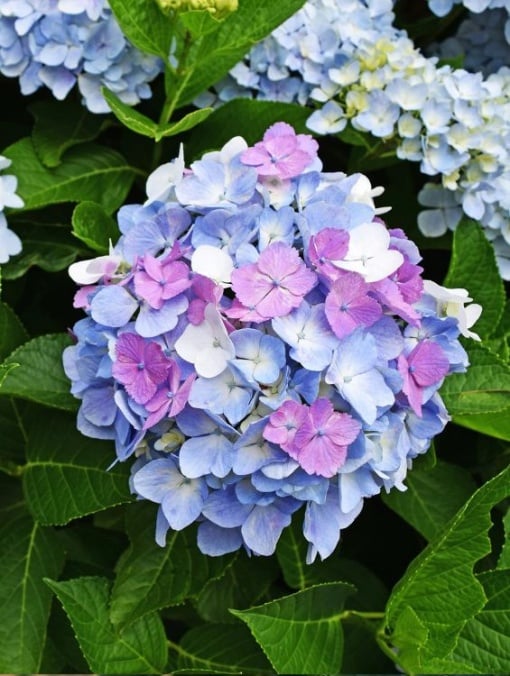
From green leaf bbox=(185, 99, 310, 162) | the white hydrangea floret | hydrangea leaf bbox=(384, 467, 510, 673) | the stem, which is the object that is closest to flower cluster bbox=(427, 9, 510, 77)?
green leaf bbox=(185, 99, 310, 162)

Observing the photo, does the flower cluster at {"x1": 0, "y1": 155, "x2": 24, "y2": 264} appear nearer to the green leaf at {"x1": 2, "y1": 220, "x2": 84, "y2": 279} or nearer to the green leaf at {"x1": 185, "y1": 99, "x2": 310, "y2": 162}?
the green leaf at {"x1": 2, "y1": 220, "x2": 84, "y2": 279}

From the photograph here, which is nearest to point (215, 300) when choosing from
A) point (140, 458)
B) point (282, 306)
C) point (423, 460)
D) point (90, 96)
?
point (282, 306)

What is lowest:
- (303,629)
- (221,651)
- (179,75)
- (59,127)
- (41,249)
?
(221,651)

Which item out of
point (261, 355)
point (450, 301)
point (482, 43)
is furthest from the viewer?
point (482, 43)

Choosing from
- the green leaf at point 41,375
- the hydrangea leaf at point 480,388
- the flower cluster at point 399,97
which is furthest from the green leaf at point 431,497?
the green leaf at point 41,375

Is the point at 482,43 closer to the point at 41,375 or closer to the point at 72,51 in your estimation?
the point at 72,51

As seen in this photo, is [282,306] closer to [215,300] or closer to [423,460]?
[215,300]

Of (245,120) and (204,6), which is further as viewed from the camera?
(245,120)

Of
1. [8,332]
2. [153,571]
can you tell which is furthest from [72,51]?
[153,571]
